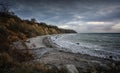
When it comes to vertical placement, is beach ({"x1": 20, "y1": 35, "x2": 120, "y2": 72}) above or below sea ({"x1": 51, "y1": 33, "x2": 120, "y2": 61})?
above

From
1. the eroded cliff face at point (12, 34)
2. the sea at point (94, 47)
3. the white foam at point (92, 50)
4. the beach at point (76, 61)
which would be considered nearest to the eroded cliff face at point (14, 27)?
the eroded cliff face at point (12, 34)

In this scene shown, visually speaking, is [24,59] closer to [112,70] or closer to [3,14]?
[112,70]

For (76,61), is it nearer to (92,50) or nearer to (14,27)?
(92,50)

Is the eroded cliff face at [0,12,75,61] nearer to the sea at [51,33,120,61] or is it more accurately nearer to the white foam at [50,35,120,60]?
the sea at [51,33,120,61]

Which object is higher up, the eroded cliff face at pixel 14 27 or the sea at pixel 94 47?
the eroded cliff face at pixel 14 27

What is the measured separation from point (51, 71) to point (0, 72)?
97.4 inches

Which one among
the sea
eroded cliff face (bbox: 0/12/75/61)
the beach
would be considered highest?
eroded cliff face (bbox: 0/12/75/61)

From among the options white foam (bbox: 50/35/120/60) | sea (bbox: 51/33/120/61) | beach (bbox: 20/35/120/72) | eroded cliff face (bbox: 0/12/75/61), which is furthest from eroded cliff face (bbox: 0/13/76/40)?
white foam (bbox: 50/35/120/60)

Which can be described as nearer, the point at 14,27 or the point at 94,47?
the point at 94,47

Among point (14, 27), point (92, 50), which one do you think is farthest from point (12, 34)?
point (92, 50)

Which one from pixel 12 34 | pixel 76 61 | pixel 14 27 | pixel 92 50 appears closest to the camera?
pixel 76 61

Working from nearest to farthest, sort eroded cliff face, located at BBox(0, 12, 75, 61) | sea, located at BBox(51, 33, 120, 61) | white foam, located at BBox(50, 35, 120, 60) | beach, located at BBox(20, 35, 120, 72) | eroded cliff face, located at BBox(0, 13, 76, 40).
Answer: beach, located at BBox(20, 35, 120, 72)
eroded cliff face, located at BBox(0, 12, 75, 61)
white foam, located at BBox(50, 35, 120, 60)
sea, located at BBox(51, 33, 120, 61)
eroded cliff face, located at BBox(0, 13, 76, 40)

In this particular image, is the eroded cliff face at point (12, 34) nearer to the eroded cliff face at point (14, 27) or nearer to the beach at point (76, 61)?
the eroded cliff face at point (14, 27)

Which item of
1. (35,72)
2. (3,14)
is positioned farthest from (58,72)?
(3,14)
